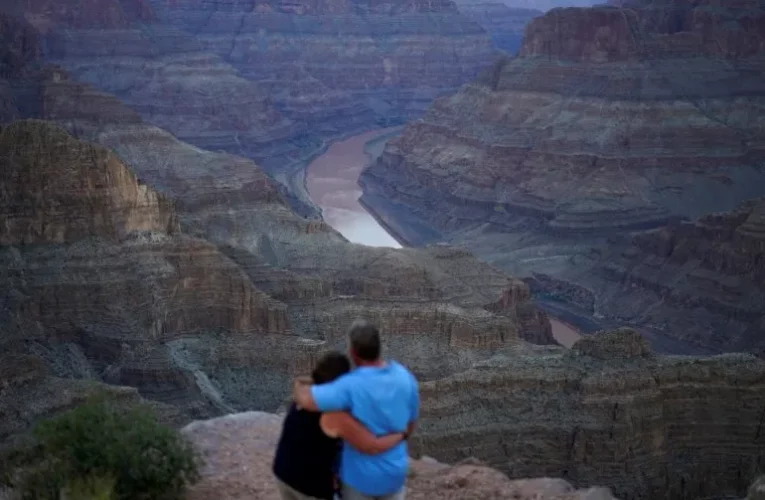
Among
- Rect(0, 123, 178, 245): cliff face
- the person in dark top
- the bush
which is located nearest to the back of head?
the person in dark top

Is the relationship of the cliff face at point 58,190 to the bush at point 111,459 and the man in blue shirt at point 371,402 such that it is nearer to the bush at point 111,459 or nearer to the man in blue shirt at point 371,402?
the bush at point 111,459

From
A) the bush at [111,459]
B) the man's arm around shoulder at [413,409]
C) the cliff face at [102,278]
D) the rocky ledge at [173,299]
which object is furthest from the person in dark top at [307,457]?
the cliff face at [102,278]

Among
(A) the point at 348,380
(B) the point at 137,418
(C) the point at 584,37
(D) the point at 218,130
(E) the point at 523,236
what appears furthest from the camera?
(D) the point at 218,130

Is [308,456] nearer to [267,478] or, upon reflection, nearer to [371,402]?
[371,402]

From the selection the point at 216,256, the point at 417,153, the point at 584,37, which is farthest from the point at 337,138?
the point at 216,256

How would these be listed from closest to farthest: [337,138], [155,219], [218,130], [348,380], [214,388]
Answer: [348,380] → [214,388] → [155,219] → [218,130] → [337,138]

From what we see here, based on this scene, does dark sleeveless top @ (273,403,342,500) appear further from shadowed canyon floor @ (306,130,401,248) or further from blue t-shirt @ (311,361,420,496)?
shadowed canyon floor @ (306,130,401,248)

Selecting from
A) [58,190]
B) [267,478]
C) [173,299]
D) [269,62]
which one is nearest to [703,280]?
[173,299]

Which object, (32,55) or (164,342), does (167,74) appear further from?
(164,342)
